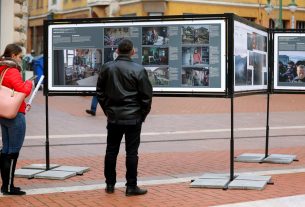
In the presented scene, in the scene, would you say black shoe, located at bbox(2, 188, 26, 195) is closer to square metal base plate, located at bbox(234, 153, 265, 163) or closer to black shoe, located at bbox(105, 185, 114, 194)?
black shoe, located at bbox(105, 185, 114, 194)

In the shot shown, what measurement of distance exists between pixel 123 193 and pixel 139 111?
3.50 feet

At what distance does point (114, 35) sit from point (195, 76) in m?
1.35

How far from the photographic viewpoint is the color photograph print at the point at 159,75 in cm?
860

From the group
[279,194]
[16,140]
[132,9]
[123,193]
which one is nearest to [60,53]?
[16,140]

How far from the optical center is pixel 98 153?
10.9 metres

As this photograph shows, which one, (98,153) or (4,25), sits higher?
(4,25)

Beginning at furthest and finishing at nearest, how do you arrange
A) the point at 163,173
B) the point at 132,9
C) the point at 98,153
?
the point at 132,9 < the point at 98,153 < the point at 163,173

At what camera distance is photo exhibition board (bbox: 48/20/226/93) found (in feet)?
27.2

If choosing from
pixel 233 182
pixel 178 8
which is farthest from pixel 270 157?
pixel 178 8

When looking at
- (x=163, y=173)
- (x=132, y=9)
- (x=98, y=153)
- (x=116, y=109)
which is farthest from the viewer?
(x=132, y=9)

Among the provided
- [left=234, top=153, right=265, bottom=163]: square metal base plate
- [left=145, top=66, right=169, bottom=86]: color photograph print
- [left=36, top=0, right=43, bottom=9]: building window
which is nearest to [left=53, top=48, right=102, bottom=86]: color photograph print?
[left=145, top=66, right=169, bottom=86]: color photograph print

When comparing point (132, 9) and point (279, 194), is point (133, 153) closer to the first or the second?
point (279, 194)

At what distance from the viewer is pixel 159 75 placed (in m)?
8.63

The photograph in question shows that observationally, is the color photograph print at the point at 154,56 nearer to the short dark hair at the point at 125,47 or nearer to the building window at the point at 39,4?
the short dark hair at the point at 125,47
